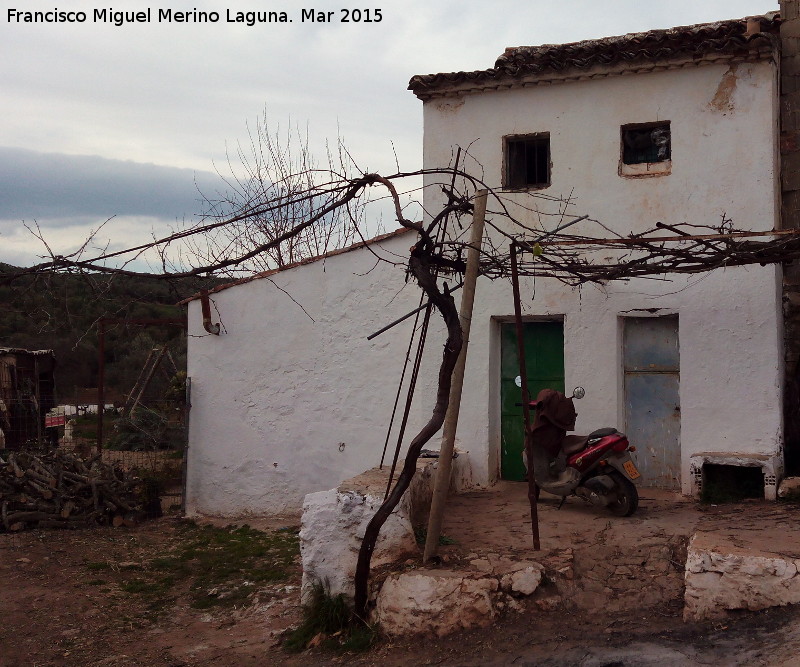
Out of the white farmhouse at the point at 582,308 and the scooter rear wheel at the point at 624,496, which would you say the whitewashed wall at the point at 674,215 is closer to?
the white farmhouse at the point at 582,308

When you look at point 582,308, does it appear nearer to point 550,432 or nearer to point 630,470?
point 550,432

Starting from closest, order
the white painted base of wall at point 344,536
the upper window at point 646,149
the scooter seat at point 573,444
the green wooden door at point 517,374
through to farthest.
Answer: the white painted base of wall at point 344,536 < the scooter seat at point 573,444 < the upper window at point 646,149 < the green wooden door at point 517,374

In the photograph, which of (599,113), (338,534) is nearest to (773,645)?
(338,534)

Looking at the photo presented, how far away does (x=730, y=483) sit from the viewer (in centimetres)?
783

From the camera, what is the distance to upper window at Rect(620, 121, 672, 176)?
8.31 metres

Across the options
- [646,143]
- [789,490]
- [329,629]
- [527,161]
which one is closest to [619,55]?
[646,143]

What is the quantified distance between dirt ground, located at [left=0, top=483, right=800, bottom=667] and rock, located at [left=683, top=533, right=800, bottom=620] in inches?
3.6

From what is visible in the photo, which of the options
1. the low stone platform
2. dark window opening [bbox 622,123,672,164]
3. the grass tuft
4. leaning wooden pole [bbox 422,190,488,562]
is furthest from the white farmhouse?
the grass tuft

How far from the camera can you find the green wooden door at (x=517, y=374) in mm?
8883

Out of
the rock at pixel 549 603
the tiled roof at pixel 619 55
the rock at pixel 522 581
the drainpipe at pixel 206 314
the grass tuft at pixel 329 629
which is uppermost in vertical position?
the tiled roof at pixel 619 55

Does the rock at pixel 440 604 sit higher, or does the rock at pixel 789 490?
the rock at pixel 789 490

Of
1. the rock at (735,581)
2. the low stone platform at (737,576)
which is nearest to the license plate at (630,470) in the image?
the low stone platform at (737,576)

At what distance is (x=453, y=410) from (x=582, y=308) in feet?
10.9

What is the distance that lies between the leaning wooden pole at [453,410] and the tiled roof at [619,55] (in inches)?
131
